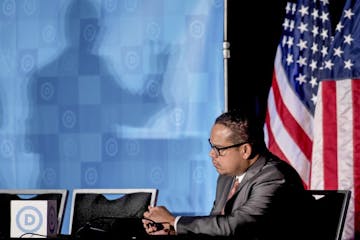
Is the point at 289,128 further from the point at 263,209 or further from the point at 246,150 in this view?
→ the point at 263,209

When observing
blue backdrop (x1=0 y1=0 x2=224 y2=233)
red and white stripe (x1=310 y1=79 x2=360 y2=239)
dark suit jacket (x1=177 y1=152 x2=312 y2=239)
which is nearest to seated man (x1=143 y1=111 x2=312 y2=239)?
dark suit jacket (x1=177 y1=152 x2=312 y2=239)

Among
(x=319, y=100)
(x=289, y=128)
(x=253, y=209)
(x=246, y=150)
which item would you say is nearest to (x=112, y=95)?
(x=289, y=128)

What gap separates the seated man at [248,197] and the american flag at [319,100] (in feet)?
5.03

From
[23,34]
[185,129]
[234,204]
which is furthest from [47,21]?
[234,204]

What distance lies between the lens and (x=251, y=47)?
5273 mm

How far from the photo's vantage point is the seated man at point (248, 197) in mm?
2809

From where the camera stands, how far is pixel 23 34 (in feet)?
18.5

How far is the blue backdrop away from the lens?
5.27m

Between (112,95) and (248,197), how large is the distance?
104 inches

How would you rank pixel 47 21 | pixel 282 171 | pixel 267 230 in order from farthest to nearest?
pixel 47 21 < pixel 282 171 < pixel 267 230

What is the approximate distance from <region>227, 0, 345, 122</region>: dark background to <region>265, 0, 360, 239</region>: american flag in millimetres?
225

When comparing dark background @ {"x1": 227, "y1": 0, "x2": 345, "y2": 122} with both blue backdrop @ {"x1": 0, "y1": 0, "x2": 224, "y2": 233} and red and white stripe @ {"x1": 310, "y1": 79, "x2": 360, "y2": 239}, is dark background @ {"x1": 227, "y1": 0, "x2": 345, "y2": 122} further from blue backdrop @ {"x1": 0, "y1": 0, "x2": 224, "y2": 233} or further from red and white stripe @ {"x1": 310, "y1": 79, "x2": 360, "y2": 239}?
red and white stripe @ {"x1": 310, "y1": 79, "x2": 360, "y2": 239}

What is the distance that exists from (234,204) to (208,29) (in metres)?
2.41

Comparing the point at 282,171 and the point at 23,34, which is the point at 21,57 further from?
the point at 282,171
